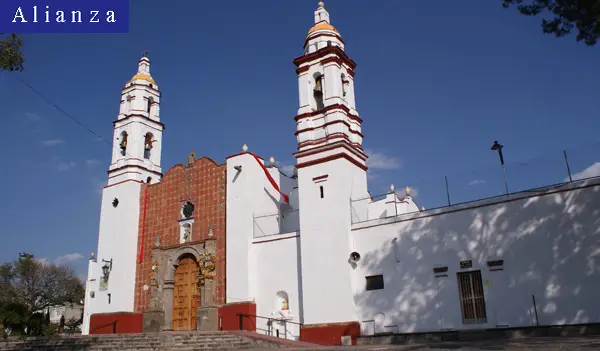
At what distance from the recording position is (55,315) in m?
49.6

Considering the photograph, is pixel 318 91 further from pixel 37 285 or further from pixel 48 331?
pixel 37 285

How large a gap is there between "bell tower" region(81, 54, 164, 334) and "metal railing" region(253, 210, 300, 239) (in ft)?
20.9

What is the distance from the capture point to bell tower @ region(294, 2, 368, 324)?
1811 centimetres

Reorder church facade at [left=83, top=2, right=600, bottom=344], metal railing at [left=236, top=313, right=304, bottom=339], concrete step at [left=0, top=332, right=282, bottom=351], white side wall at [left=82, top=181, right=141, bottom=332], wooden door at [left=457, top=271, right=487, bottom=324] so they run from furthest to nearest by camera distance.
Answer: white side wall at [left=82, top=181, right=141, bottom=332], metal railing at [left=236, top=313, right=304, bottom=339], concrete step at [left=0, top=332, right=282, bottom=351], wooden door at [left=457, top=271, right=487, bottom=324], church facade at [left=83, top=2, right=600, bottom=344]

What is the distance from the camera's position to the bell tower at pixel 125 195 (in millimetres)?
23281

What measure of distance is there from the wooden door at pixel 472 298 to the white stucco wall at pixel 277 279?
581 centimetres

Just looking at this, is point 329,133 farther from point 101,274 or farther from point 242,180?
point 101,274

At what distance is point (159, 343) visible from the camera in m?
16.1

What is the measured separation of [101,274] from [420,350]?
673 inches

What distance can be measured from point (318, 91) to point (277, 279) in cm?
765

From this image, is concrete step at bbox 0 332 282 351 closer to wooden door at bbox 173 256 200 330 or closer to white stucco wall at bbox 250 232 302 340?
white stucco wall at bbox 250 232 302 340

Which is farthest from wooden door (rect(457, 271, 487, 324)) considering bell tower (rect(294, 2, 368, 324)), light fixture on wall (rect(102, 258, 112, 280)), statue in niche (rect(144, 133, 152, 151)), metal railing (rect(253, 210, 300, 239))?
statue in niche (rect(144, 133, 152, 151))

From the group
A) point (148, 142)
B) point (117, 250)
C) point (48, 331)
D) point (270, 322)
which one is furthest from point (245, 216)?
point (48, 331)

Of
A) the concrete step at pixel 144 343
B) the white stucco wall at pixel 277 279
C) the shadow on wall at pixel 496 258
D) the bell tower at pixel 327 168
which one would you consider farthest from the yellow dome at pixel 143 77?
the shadow on wall at pixel 496 258
